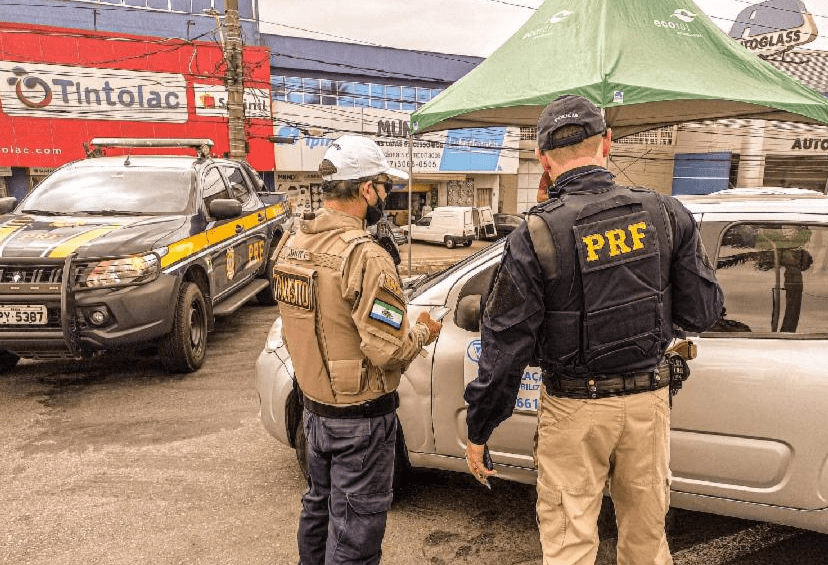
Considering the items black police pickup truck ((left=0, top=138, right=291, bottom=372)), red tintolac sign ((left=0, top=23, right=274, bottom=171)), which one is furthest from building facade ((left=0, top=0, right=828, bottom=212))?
black police pickup truck ((left=0, top=138, right=291, bottom=372))

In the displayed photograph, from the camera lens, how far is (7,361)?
5.24 meters

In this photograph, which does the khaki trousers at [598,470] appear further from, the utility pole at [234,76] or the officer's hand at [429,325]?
the utility pole at [234,76]

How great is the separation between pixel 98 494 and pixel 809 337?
3656mm

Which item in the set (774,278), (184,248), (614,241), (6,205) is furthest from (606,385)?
(6,205)

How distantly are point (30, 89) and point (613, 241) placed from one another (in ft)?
82.7

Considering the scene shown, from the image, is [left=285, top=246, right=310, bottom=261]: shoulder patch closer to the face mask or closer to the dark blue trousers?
the face mask

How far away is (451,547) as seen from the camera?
9.10 ft

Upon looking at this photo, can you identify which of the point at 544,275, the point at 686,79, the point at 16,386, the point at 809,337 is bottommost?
the point at 16,386

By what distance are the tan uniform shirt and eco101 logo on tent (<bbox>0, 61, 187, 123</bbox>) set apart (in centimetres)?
2345

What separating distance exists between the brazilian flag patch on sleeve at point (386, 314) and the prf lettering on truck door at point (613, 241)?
0.62m

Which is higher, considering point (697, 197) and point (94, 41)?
point (94, 41)

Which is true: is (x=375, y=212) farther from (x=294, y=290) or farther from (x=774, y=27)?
(x=774, y=27)

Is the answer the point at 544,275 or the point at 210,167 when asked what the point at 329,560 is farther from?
the point at 210,167

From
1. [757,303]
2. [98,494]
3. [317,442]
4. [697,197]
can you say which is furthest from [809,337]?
[98,494]
